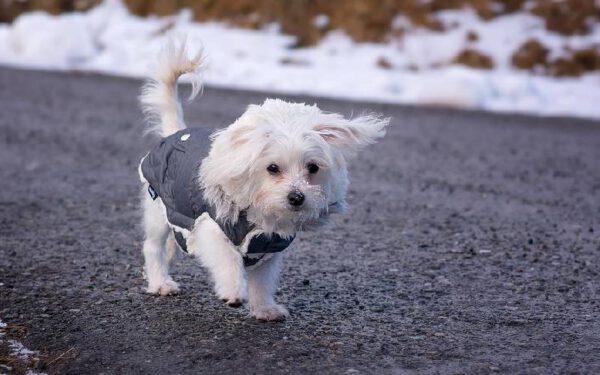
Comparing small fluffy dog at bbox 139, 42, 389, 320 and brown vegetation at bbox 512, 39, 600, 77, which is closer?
small fluffy dog at bbox 139, 42, 389, 320

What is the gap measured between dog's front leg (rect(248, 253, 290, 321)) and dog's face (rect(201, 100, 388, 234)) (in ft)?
1.22

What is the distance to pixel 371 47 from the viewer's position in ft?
69.1

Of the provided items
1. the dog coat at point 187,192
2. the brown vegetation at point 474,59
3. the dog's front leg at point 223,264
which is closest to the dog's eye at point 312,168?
the dog coat at point 187,192

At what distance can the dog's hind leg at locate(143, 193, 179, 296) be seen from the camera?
5848mm

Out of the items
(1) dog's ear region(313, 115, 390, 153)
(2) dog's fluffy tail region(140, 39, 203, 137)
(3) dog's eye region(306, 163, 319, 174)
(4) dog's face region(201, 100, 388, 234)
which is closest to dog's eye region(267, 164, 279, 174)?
(4) dog's face region(201, 100, 388, 234)

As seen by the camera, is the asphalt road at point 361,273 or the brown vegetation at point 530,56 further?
the brown vegetation at point 530,56

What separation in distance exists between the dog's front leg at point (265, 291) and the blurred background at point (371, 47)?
10.4 metres

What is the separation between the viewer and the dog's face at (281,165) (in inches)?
192

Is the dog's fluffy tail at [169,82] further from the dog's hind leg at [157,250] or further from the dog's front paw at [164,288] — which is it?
the dog's front paw at [164,288]

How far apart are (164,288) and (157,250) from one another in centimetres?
26

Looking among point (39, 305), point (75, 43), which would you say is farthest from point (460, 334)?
point (75, 43)

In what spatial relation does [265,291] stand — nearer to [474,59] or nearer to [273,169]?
[273,169]

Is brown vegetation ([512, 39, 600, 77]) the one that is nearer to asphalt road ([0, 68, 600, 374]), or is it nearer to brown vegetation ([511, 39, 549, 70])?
brown vegetation ([511, 39, 549, 70])

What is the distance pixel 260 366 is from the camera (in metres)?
4.56
